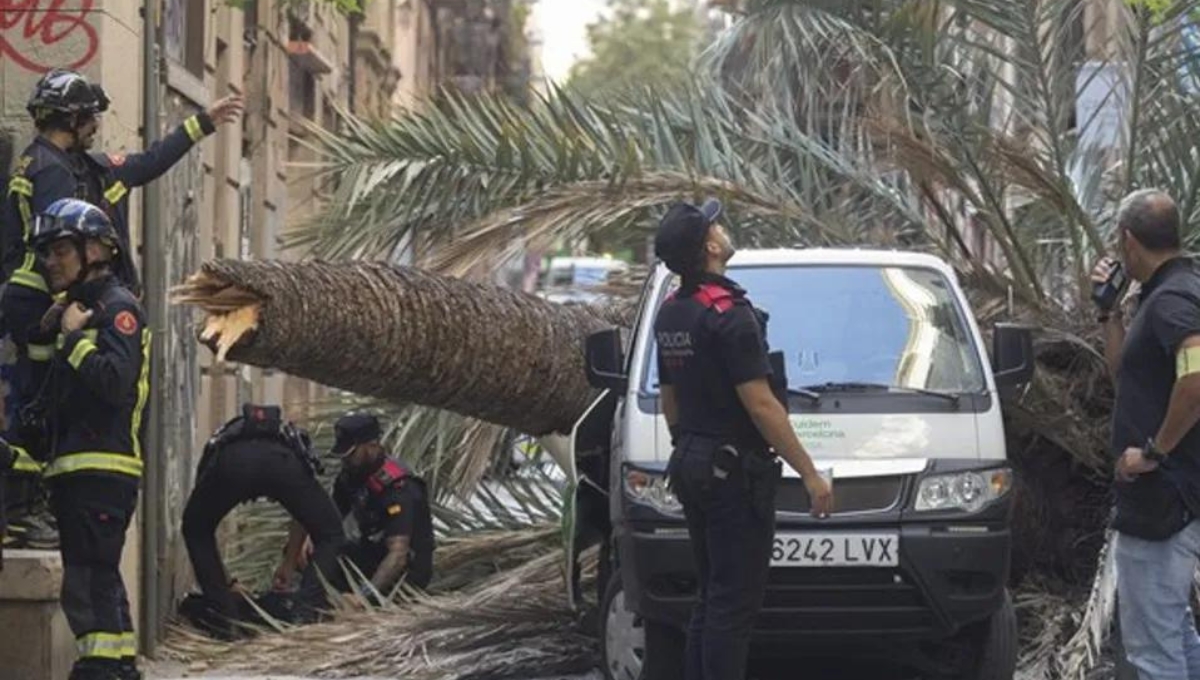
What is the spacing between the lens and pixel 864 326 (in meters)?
10.2

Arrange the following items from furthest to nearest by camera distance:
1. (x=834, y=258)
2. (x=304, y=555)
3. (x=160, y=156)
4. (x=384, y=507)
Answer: (x=304, y=555) < (x=384, y=507) < (x=834, y=258) < (x=160, y=156)

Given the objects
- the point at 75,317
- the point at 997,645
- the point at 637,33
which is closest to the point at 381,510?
the point at 997,645

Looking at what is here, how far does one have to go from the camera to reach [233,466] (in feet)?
38.3

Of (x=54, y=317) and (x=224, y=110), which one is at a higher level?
(x=224, y=110)

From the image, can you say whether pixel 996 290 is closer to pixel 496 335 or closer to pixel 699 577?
pixel 496 335

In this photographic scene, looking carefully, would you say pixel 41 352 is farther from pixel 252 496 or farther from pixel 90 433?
pixel 252 496

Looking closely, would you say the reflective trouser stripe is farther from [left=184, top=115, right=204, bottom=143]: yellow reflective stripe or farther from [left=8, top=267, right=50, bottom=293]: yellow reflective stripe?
[left=184, top=115, right=204, bottom=143]: yellow reflective stripe

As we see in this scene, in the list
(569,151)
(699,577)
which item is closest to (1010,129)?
(569,151)

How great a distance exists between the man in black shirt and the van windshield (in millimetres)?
2348

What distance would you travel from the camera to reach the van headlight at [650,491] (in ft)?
31.0

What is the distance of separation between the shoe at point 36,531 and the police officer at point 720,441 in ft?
9.49

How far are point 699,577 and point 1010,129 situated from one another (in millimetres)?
5647

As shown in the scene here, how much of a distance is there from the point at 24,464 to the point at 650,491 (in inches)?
91.8

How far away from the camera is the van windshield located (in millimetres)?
10000
